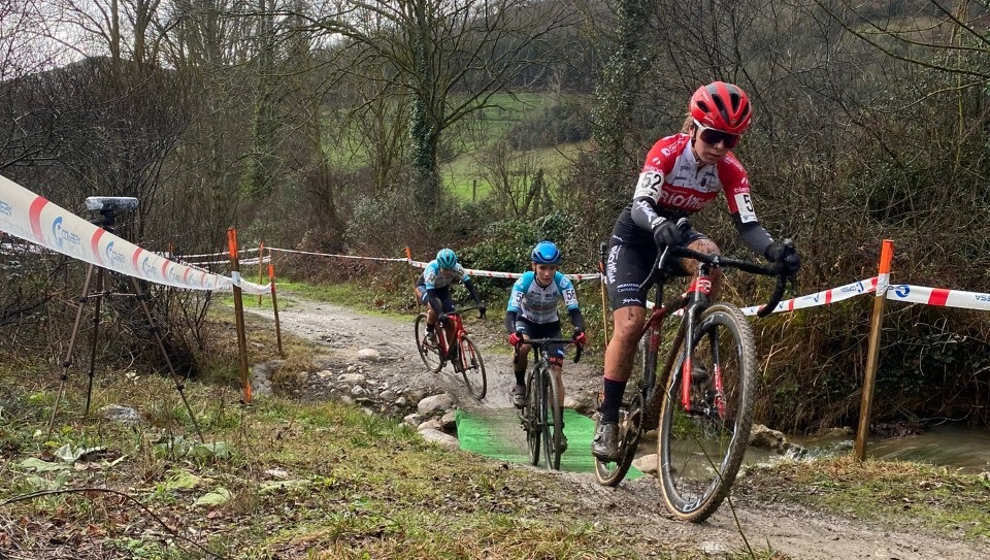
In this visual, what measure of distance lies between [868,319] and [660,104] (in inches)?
242

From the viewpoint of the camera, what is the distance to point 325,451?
493 centimetres

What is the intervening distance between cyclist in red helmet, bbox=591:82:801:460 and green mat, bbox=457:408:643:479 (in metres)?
2.27

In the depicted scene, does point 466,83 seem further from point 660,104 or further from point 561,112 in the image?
point 660,104

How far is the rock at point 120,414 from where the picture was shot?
513cm

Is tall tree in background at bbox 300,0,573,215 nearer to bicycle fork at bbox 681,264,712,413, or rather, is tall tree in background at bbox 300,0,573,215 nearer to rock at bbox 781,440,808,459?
rock at bbox 781,440,808,459

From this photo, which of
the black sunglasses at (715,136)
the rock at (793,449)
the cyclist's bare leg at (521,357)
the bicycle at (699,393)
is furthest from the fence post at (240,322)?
the rock at (793,449)

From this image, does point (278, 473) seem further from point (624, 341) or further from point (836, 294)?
point (836, 294)

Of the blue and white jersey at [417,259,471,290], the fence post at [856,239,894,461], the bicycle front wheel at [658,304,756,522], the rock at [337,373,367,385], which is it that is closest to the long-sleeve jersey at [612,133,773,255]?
the bicycle front wheel at [658,304,756,522]

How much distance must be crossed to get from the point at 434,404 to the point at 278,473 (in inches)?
212

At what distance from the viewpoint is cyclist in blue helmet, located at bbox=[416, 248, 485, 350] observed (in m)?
10.2

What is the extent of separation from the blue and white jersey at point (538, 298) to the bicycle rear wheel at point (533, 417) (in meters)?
0.84

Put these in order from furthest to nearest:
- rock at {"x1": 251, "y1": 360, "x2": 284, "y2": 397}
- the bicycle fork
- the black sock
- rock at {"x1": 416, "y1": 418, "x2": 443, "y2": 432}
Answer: rock at {"x1": 251, "y1": 360, "x2": 284, "y2": 397} < rock at {"x1": 416, "y1": 418, "x2": 443, "y2": 432} < the black sock < the bicycle fork

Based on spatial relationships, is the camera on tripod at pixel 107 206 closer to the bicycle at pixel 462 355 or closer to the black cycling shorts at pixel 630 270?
the black cycling shorts at pixel 630 270

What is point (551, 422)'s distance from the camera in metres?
6.41
